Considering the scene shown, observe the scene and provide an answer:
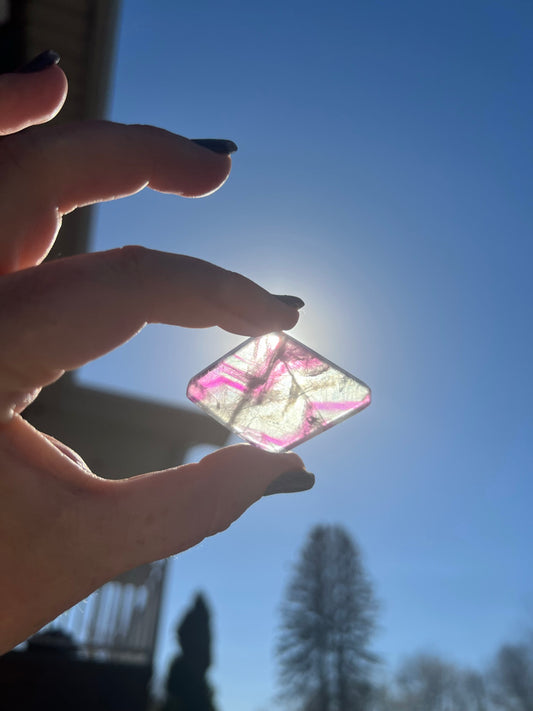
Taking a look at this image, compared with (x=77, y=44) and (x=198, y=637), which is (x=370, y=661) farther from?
(x=77, y=44)

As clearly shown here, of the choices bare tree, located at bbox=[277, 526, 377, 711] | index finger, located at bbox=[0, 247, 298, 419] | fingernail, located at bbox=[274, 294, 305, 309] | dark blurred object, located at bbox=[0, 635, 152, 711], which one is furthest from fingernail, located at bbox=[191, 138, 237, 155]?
bare tree, located at bbox=[277, 526, 377, 711]

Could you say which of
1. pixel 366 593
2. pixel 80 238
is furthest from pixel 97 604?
pixel 366 593

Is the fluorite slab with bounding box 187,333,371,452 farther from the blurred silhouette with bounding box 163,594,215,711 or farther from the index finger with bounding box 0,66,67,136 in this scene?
the blurred silhouette with bounding box 163,594,215,711

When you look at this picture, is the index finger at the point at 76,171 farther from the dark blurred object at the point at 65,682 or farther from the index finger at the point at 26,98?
the dark blurred object at the point at 65,682

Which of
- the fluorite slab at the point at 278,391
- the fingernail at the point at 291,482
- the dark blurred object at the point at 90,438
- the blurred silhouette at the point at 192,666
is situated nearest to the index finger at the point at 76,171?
the fluorite slab at the point at 278,391

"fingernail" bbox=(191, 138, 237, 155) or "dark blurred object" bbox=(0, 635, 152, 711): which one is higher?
"fingernail" bbox=(191, 138, 237, 155)

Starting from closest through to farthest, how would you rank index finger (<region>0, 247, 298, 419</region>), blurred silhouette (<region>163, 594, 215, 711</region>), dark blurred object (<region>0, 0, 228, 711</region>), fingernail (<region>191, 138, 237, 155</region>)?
index finger (<region>0, 247, 298, 419</region>)
fingernail (<region>191, 138, 237, 155</region>)
dark blurred object (<region>0, 0, 228, 711</region>)
blurred silhouette (<region>163, 594, 215, 711</region>)
